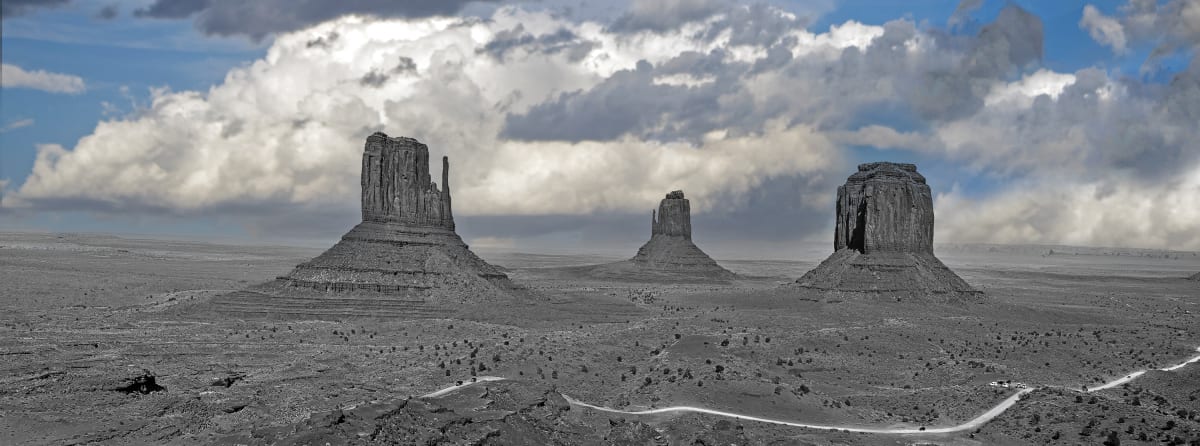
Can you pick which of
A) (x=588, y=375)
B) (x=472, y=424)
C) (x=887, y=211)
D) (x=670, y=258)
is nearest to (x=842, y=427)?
(x=588, y=375)

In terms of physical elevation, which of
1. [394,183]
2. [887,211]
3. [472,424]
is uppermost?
[394,183]

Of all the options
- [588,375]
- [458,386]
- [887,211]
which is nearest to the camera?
[458,386]

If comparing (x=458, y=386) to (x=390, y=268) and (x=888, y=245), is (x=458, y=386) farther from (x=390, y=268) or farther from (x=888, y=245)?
(x=888, y=245)

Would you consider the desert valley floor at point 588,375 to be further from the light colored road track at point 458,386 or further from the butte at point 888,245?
the butte at point 888,245

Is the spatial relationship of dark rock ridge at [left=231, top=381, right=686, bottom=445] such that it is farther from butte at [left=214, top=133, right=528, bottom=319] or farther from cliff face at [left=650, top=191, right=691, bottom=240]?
cliff face at [left=650, top=191, right=691, bottom=240]

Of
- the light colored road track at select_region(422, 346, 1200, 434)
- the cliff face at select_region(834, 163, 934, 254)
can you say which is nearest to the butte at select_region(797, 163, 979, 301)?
the cliff face at select_region(834, 163, 934, 254)

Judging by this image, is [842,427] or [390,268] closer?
[842,427]

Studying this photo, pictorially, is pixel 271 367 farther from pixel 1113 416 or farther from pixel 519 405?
pixel 1113 416

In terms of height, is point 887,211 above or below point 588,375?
above
